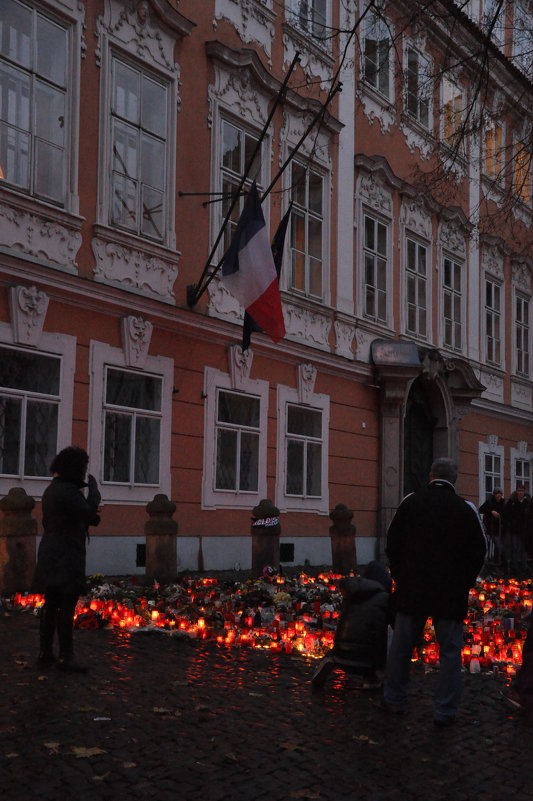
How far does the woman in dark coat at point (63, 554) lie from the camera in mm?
7383

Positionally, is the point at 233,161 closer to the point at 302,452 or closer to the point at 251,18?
the point at 251,18

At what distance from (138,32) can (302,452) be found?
793cm

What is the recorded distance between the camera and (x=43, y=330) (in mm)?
13484

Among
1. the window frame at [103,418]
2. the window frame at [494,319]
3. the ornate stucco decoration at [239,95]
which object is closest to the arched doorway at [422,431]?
the window frame at [494,319]

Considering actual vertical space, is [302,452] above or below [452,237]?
below

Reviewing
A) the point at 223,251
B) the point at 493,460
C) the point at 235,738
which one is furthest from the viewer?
the point at 493,460

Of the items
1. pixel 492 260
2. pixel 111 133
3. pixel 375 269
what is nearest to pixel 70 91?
pixel 111 133

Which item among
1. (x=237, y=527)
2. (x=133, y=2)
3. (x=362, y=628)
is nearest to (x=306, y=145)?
(x=133, y=2)

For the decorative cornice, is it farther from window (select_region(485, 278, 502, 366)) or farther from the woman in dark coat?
the woman in dark coat

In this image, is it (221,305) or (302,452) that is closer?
(221,305)

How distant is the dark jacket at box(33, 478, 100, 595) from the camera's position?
7375 millimetres

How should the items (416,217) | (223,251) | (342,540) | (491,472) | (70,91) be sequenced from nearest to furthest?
(70,91) < (342,540) < (223,251) < (416,217) < (491,472)

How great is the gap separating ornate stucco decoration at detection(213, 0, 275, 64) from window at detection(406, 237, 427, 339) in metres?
6.56

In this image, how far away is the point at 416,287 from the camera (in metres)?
23.7
